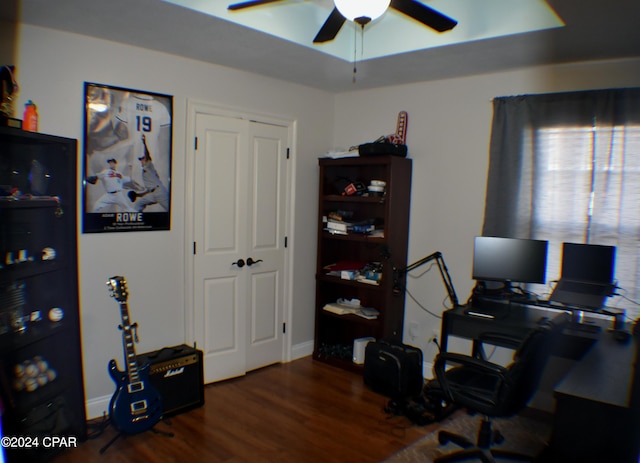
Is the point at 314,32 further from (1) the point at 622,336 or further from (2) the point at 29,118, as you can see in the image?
(1) the point at 622,336

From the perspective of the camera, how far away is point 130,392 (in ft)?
8.84

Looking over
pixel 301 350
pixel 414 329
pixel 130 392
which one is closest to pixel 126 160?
pixel 130 392

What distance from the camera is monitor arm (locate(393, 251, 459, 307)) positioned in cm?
346

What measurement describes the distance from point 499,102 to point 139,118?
251cm

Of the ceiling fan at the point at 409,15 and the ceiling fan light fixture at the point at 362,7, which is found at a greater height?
the ceiling fan at the point at 409,15

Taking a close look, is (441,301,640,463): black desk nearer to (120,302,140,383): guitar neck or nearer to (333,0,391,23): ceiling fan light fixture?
(333,0,391,23): ceiling fan light fixture

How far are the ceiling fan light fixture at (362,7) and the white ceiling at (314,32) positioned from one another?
96 cm

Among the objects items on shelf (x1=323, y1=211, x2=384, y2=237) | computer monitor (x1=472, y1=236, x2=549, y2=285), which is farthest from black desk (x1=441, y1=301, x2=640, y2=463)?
items on shelf (x1=323, y1=211, x2=384, y2=237)

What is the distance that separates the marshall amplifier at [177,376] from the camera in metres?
2.95

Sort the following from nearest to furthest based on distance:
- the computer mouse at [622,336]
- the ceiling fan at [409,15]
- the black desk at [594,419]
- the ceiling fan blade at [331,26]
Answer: the black desk at [594,419]
the ceiling fan at [409,15]
the ceiling fan blade at [331,26]
the computer mouse at [622,336]

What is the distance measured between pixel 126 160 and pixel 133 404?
59.8 inches

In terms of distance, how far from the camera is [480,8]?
271 cm

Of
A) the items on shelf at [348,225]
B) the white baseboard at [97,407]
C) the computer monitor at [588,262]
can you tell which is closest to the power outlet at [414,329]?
the items on shelf at [348,225]

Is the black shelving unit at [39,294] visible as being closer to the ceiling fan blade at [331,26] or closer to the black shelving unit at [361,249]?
the ceiling fan blade at [331,26]
